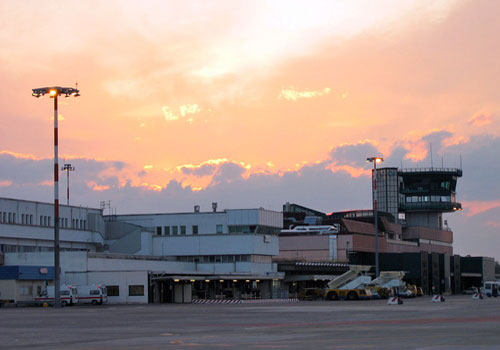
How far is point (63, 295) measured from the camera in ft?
275

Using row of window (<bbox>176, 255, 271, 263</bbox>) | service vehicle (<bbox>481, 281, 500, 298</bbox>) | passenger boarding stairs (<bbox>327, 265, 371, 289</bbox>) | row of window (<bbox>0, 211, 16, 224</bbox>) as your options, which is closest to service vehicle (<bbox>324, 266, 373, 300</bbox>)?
passenger boarding stairs (<bbox>327, 265, 371, 289</bbox>)

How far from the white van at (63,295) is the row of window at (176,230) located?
33.3 meters

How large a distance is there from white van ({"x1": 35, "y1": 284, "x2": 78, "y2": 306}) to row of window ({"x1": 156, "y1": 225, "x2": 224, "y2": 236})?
109ft

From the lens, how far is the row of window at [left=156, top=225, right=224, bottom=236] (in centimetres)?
11512

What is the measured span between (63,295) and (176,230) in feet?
115

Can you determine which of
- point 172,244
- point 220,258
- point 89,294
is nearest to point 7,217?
point 172,244

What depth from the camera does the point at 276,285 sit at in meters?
119

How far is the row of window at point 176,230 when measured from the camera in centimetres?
11512

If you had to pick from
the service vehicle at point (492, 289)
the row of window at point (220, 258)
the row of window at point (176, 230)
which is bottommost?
the service vehicle at point (492, 289)

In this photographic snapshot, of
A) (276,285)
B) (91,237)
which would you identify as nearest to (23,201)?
(91,237)

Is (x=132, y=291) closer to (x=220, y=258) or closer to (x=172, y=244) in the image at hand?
(x=220, y=258)

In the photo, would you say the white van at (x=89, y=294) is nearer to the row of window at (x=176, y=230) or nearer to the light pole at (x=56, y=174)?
the light pole at (x=56, y=174)

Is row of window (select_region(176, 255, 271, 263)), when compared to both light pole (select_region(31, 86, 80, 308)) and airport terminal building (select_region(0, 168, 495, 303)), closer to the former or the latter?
airport terminal building (select_region(0, 168, 495, 303))

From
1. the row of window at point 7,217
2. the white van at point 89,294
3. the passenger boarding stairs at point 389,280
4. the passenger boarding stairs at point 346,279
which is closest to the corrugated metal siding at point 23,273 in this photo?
the white van at point 89,294
